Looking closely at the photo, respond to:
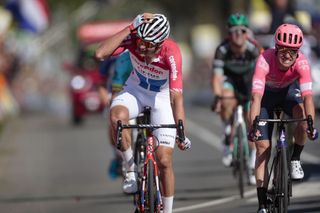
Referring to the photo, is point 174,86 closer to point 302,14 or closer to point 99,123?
point 302,14

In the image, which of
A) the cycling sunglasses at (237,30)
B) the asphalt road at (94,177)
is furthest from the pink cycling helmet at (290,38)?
the cycling sunglasses at (237,30)

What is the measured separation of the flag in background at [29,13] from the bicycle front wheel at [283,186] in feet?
84.7

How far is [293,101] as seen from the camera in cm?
1244

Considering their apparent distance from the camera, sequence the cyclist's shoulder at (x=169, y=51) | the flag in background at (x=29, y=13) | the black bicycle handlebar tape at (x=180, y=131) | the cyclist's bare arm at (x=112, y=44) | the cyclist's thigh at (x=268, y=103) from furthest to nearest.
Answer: the flag in background at (x=29, y=13), the cyclist's thigh at (x=268, y=103), the cyclist's shoulder at (x=169, y=51), the cyclist's bare arm at (x=112, y=44), the black bicycle handlebar tape at (x=180, y=131)

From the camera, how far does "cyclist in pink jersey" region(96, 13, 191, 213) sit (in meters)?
11.7

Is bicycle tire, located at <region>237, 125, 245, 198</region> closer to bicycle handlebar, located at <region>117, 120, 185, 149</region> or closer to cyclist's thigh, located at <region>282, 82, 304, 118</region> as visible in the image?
cyclist's thigh, located at <region>282, 82, 304, 118</region>

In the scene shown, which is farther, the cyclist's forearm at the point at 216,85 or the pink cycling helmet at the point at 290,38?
the cyclist's forearm at the point at 216,85

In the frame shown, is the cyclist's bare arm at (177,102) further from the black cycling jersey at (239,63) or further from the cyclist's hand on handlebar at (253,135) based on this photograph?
the black cycling jersey at (239,63)

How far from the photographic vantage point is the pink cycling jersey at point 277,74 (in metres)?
11.9

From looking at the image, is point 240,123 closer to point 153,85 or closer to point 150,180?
point 153,85

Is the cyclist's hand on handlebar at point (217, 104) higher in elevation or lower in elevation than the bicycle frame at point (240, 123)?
higher

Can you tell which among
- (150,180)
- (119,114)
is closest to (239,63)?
(119,114)

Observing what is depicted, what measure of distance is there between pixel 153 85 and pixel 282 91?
1254 millimetres

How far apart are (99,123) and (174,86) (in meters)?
21.9
